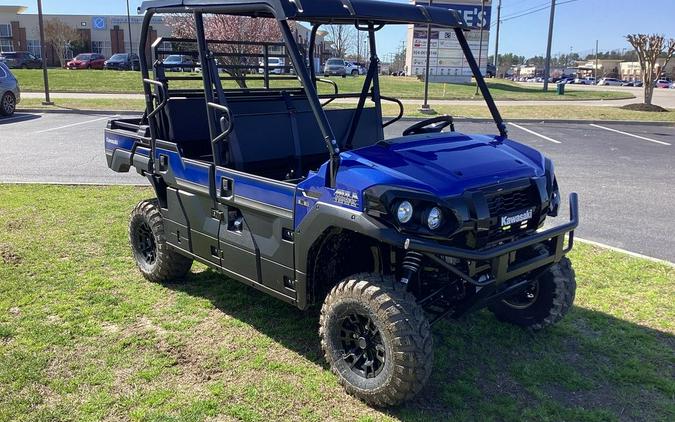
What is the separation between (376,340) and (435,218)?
2.58ft

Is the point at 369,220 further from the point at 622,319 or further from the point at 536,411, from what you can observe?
the point at 622,319

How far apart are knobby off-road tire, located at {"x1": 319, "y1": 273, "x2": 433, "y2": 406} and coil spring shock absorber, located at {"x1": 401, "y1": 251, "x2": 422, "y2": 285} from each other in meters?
0.12

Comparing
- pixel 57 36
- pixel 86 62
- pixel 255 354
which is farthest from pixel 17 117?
pixel 57 36

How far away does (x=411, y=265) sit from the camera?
125 inches

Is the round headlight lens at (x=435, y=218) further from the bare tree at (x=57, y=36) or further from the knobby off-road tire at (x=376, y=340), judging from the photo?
the bare tree at (x=57, y=36)

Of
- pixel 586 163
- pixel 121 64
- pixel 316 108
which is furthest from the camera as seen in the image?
pixel 121 64

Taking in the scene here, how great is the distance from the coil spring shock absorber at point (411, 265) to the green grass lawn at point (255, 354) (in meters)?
0.68

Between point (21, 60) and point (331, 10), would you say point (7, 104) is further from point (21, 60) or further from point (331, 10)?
point (21, 60)

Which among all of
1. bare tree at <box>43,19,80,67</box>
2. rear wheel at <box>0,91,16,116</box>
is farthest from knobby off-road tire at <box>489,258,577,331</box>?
bare tree at <box>43,19,80,67</box>

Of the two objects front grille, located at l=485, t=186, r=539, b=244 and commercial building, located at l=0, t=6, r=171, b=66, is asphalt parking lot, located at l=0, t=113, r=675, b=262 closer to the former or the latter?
front grille, located at l=485, t=186, r=539, b=244

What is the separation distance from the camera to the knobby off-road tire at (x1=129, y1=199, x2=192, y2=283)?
15.1ft

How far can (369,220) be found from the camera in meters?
2.94

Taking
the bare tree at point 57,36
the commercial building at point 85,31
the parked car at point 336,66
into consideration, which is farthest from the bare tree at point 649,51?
the commercial building at point 85,31

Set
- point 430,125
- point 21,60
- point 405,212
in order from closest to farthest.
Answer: point 405,212 → point 430,125 → point 21,60
